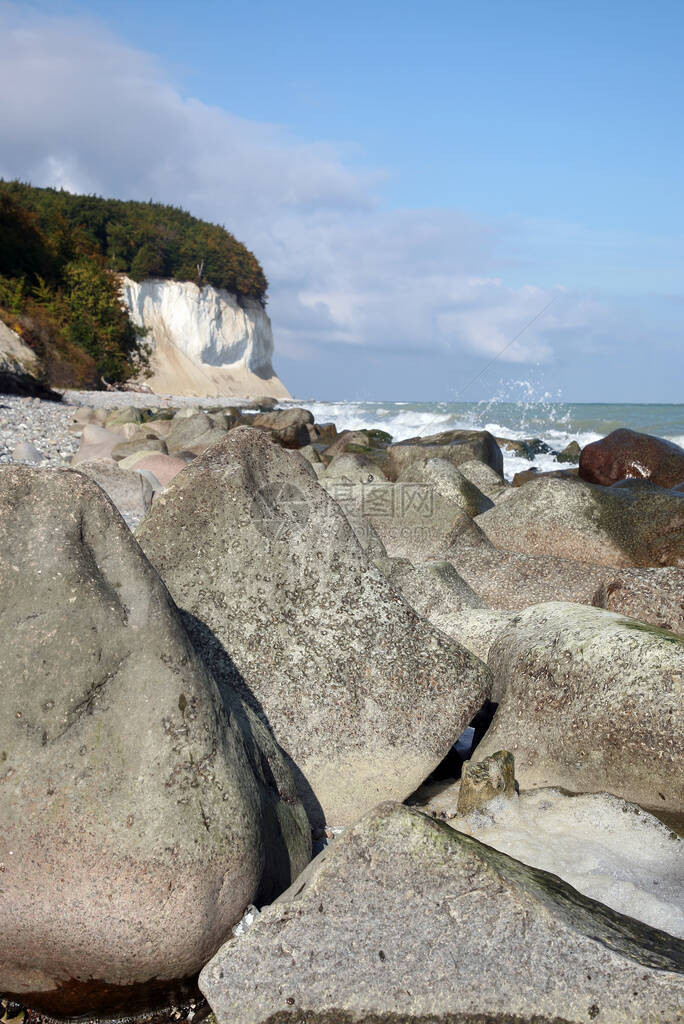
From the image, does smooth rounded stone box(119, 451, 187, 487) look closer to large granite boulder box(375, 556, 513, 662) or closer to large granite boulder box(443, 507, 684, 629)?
large granite boulder box(443, 507, 684, 629)

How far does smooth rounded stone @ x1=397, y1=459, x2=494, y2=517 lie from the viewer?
32.1 ft

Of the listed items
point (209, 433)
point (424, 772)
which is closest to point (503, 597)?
point (424, 772)

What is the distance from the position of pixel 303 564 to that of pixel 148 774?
154 cm

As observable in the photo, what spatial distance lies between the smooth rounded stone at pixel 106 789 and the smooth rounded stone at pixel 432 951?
268mm

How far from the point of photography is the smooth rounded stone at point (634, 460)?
523 inches

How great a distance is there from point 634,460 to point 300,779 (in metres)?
11.3

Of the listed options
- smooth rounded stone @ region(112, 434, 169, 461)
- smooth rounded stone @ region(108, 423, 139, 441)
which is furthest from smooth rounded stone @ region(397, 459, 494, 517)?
smooth rounded stone @ region(108, 423, 139, 441)

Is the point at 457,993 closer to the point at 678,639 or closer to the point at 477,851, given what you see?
the point at 477,851

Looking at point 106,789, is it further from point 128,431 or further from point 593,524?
point 128,431

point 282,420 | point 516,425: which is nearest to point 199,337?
point 516,425

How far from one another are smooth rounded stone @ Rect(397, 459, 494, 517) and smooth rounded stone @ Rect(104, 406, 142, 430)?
46.2 feet

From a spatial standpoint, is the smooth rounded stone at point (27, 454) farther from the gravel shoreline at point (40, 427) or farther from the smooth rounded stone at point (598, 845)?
the smooth rounded stone at point (598, 845)

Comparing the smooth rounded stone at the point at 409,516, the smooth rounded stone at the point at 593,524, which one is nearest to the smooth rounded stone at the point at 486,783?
the smooth rounded stone at the point at 409,516

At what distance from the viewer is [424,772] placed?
3.78 meters
